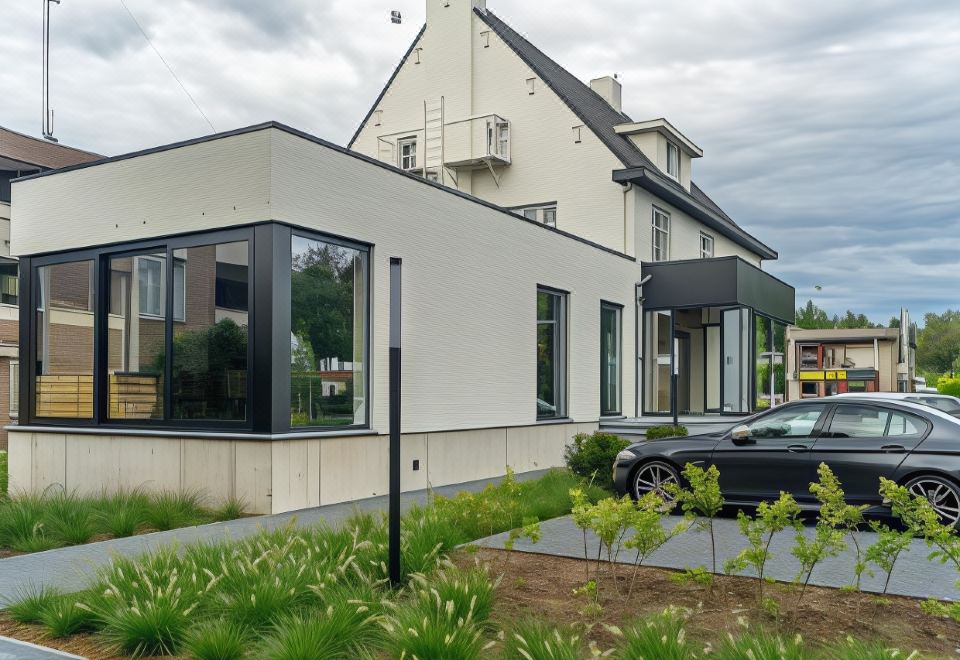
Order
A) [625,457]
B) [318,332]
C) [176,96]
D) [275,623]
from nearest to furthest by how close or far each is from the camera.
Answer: [275,623], [625,457], [318,332], [176,96]

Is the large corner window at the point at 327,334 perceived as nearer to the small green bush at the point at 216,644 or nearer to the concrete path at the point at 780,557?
the concrete path at the point at 780,557

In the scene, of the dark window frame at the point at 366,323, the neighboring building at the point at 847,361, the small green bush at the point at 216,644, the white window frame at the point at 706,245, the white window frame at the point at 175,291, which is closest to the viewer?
the small green bush at the point at 216,644

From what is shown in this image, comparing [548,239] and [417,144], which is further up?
[417,144]

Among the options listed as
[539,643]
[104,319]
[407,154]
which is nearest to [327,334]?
[104,319]

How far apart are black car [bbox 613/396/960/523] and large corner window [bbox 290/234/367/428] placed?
3.63 meters

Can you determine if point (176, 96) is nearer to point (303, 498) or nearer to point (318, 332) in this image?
point (318, 332)

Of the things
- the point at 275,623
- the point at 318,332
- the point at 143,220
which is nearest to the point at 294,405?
the point at 318,332

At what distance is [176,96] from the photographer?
A: 1839 centimetres

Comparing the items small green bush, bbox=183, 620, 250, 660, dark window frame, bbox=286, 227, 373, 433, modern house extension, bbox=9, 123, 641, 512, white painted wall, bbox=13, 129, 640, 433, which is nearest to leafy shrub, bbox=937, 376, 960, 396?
white painted wall, bbox=13, 129, 640, 433

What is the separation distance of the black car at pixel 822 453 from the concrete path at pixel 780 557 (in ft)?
1.85

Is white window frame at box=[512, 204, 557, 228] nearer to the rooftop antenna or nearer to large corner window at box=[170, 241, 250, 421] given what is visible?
large corner window at box=[170, 241, 250, 421]

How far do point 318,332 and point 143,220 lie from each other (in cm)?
278

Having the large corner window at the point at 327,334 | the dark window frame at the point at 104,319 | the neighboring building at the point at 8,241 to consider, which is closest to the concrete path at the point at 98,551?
the large corner window at the point at 327,334

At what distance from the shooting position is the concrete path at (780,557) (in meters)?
6.42
